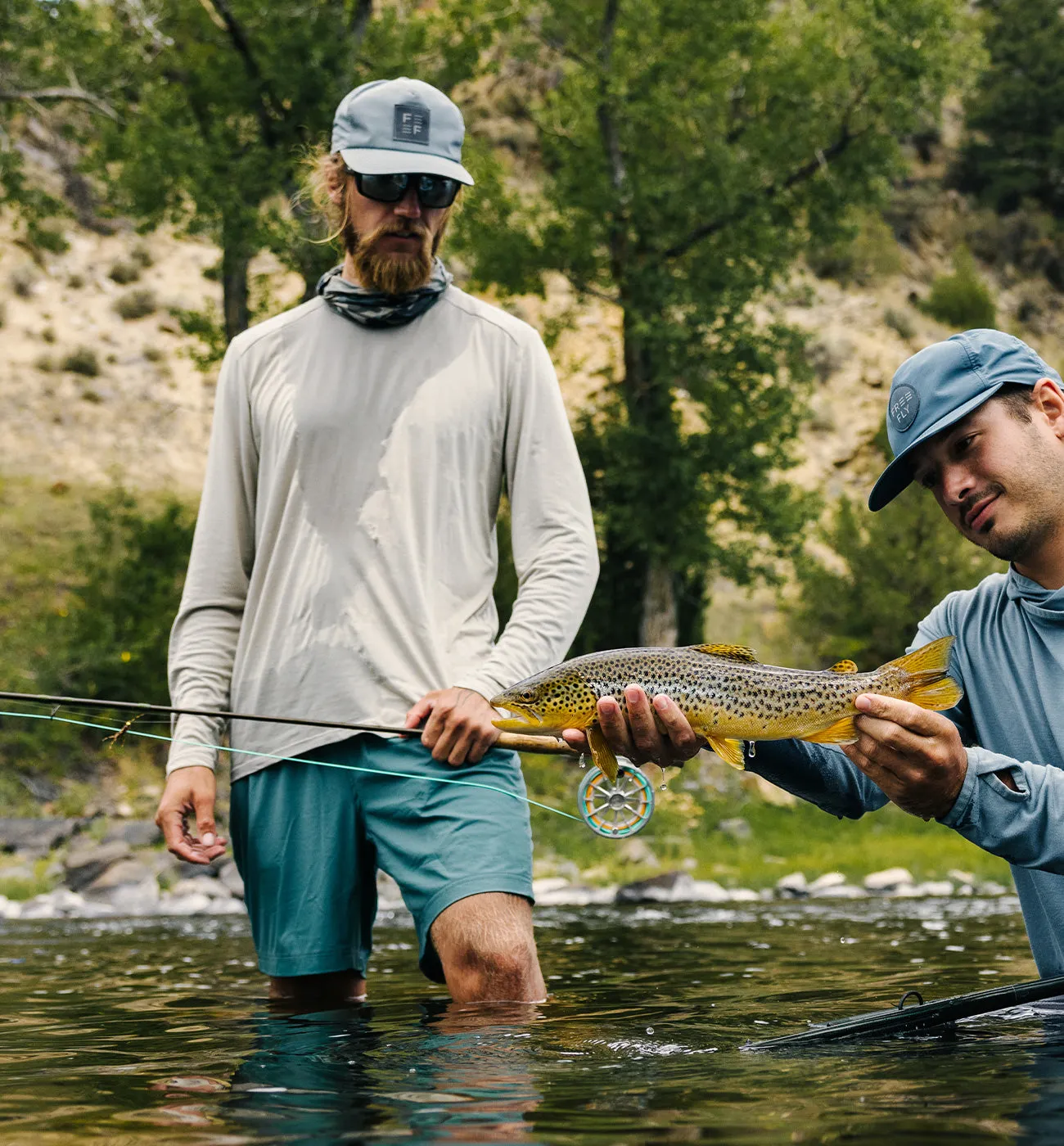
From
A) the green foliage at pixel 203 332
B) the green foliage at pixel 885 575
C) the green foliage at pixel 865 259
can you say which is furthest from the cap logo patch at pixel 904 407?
the green foliage at pixel 865 259

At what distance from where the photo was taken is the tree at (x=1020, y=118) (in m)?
54.8

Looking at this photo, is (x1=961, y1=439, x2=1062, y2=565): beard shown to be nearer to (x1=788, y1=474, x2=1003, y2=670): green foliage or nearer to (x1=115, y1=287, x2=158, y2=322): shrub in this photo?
(x1=788, y1=474, x2=1003, y2=670): green foliage

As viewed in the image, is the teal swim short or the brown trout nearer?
the brown trout

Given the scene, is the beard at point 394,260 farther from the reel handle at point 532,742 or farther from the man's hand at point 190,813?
the man's hand at point 190,813

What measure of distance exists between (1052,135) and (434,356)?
56.9 metres

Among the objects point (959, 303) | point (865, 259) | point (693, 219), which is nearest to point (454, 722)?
point (693, 219)

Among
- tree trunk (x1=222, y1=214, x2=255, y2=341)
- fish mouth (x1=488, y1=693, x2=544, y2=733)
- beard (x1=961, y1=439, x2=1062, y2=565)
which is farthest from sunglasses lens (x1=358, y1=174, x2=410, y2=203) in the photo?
tree trunk (x1=222, y1=214, x2=255, y2=341)

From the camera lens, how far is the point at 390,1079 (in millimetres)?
3705

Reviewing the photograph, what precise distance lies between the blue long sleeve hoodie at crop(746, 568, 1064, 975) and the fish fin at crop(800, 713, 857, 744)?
25cm

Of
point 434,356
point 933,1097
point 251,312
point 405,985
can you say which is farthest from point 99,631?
point 933,1097

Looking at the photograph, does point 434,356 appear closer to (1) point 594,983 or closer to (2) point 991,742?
(2) point 991,742

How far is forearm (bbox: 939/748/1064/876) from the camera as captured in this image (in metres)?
3.25

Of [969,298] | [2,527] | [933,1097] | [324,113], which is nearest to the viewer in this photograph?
[933,1097]

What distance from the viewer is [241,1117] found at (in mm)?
3279
